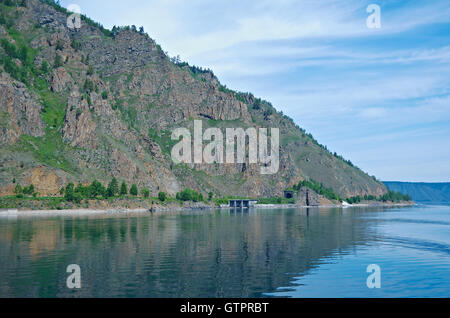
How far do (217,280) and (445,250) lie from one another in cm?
4994

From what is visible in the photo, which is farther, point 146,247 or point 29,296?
point 146,247

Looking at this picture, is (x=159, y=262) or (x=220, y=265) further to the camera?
(x=159, y=262)

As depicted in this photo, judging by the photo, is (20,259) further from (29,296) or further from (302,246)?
(302,246)
